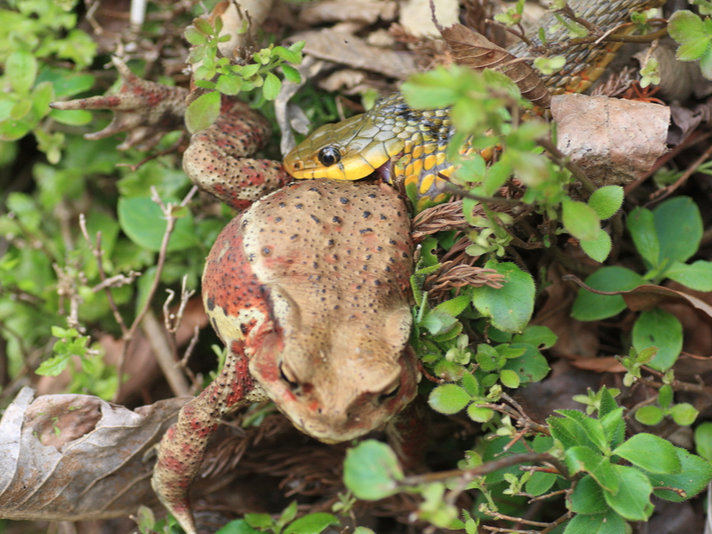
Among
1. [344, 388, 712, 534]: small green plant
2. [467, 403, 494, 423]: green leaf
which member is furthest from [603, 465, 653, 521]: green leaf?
[467, 403, 494, 423]: green leaf

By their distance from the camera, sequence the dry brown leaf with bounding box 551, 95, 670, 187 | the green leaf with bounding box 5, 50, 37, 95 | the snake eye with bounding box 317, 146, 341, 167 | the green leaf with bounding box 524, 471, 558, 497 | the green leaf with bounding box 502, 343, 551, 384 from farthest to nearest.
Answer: the green leaf with bounding box 5, 50, 37, 95 → the snake eye with bounding box 317, 146, 341, 167 → the green leaf with bounding box 502, 343, 551, 384 → the dry brown leaf with bounding box 551, 95, 670, 187 → the green leaf with bounding box 524, 471, 558, 497

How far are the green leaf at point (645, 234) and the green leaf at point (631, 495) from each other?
39.2 inches

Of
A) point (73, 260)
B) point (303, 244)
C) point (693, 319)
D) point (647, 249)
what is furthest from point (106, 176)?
point (693, 319)

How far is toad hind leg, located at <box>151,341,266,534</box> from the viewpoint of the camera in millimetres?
2002

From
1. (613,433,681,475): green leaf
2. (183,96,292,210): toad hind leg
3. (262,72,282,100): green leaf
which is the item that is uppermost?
(262,72,282,100): green leaf

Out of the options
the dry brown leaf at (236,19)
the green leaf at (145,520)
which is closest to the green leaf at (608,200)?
the dry brown leaf at (236,19)

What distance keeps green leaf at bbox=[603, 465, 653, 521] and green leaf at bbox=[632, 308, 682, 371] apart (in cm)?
63

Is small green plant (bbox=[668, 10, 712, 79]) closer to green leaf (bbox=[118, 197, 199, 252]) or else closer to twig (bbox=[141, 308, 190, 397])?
green leaf (bbox=[118, 197, 199, 252])

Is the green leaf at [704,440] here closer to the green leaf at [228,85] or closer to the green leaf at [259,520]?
the green leaf at [259,520]

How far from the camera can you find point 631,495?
5.27 ft

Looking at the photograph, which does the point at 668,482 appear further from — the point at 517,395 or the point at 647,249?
the point at 647,249

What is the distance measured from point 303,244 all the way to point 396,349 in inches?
19.5

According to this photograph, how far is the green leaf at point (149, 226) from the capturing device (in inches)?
111

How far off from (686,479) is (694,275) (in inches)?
31.1
